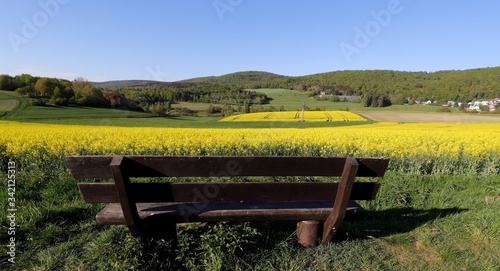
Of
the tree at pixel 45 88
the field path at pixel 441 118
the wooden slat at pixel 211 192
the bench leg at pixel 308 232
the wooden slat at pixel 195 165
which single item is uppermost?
the tree at pixel 45 88

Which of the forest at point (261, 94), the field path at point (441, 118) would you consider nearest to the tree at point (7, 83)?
the forest at point (261, 94)

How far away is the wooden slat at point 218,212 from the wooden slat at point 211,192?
144 mm

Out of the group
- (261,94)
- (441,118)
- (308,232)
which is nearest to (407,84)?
(441,118)

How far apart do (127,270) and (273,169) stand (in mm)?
1331

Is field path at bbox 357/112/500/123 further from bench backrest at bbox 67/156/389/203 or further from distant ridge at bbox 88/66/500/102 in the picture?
bench backrest at bbox 67/156/389/203

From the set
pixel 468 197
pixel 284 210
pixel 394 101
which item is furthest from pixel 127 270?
pixel 394 101

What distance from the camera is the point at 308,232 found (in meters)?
2.54

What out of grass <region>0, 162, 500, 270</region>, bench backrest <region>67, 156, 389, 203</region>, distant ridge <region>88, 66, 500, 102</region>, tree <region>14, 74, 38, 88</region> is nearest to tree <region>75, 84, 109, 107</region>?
distant ridge <region>88, 66, 500, 102</region>

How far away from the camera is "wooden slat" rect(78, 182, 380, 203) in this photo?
6.96 ft

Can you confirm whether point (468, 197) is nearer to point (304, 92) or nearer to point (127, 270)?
point (127, 270)

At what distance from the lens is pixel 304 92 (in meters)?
70.7

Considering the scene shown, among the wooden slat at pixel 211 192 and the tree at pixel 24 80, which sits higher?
the tree at pixel 24 80

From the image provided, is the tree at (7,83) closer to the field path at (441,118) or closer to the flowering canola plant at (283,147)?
the flowering canola plant at (283,147)

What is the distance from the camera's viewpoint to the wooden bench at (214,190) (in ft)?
6.45
